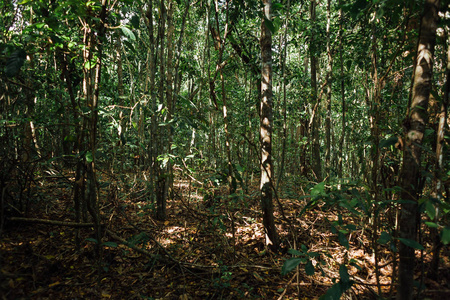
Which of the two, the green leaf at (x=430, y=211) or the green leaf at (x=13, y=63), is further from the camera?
the green leaf at (x=13, y=63)

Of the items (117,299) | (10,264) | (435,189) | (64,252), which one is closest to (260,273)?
(117,299)

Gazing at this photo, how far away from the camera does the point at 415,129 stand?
175 centimetres

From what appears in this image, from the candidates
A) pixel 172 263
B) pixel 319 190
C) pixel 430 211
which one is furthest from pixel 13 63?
pixel 430 211

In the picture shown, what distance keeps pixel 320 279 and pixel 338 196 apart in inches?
76.8

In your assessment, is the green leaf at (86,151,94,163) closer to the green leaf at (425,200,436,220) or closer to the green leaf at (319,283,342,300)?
the green leaf at (319,283,342,300)

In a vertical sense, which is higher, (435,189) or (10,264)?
(435,189)

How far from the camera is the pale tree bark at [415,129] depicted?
5.59 feet

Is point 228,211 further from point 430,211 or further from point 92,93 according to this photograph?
point 430,211

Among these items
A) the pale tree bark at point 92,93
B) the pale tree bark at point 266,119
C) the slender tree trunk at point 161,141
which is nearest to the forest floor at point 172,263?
the slender tree trunk at point 161,141

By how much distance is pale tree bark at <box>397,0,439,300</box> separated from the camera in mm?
1704

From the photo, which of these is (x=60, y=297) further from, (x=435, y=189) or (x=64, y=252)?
(x=435, y=189)

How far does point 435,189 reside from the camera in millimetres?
1900

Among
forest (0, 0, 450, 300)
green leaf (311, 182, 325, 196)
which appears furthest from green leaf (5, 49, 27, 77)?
green leaf (311, 182, 325, 196)

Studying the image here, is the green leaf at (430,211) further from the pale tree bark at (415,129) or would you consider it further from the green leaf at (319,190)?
the green leaf at (319,190)
